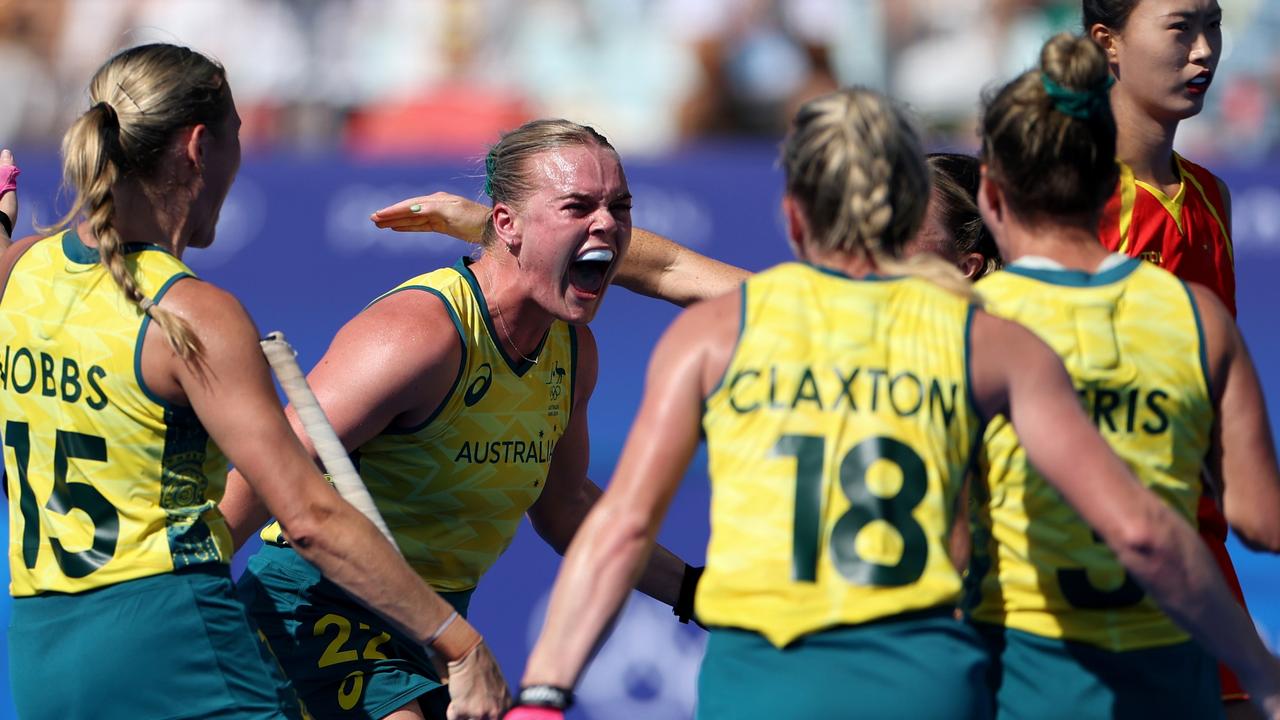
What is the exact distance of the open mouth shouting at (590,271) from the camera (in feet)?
13.7

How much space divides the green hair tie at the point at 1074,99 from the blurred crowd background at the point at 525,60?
7197mm

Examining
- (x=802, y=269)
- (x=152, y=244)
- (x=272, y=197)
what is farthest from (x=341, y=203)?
(x=802, y=269)

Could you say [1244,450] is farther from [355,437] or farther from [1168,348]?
[355,437]

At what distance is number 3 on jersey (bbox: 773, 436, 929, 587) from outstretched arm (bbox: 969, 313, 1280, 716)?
209 mm

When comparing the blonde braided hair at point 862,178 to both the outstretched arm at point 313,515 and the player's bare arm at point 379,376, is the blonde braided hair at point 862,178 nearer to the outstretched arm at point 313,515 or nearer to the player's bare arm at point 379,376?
the outstretched arm at point 313,515

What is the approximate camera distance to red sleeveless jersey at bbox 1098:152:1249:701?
4023 mm

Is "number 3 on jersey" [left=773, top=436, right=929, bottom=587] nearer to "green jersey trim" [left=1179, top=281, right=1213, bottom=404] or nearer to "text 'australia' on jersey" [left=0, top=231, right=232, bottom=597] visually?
"green jersey trim" [left=1179, top=281, right=1213, bottom=404]

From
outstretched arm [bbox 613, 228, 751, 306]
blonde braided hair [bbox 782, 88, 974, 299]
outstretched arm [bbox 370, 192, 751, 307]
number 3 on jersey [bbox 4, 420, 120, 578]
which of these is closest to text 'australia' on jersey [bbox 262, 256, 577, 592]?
outstretched arm [bbox 370, 192, 751, 307]

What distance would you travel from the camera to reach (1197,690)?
9.95ft

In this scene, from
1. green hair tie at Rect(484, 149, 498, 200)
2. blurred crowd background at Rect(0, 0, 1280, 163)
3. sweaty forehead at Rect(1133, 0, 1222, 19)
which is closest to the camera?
sweaty forehead at Rect(1133, 0, 1222, 19)

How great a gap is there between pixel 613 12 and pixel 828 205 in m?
8.01

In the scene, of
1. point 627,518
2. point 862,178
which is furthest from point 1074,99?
point 627,518

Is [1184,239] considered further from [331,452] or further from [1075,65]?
[331,452]

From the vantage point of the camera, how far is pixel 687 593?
14.0 feet
